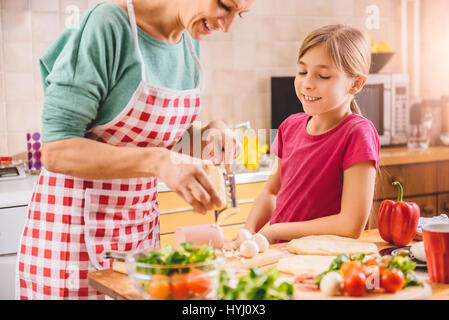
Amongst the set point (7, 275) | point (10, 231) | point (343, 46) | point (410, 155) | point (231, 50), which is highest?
point (231, 50)

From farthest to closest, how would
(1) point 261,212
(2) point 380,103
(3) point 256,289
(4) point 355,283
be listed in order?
(2) point 380,103
(1) point 261,212
(4) point 355,283
(3) point 256,289

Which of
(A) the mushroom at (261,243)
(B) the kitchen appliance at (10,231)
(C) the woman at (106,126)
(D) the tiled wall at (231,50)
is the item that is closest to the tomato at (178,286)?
(C) the woman at (106,126)

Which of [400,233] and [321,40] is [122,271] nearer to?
[400,233]

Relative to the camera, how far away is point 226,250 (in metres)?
1.20

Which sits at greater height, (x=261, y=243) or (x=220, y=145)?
(x=220, y=145)

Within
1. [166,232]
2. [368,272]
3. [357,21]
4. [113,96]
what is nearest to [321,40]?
[113,96]

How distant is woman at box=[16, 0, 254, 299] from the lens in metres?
1.06

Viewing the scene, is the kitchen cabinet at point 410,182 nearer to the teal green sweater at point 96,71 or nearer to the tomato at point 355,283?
the teal green sweater at point 96,71

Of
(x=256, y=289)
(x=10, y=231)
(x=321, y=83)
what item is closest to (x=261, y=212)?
(x=321, y=83)

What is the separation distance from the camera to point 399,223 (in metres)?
1.28

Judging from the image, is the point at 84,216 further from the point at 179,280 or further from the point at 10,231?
the point at 10,231

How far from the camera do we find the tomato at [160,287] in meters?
0.87

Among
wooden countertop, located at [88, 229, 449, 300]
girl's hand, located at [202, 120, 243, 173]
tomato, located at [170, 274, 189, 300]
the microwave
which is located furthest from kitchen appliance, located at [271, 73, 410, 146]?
tomato, located at [170, 274, 189, 300]

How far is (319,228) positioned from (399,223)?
0.19 metres
